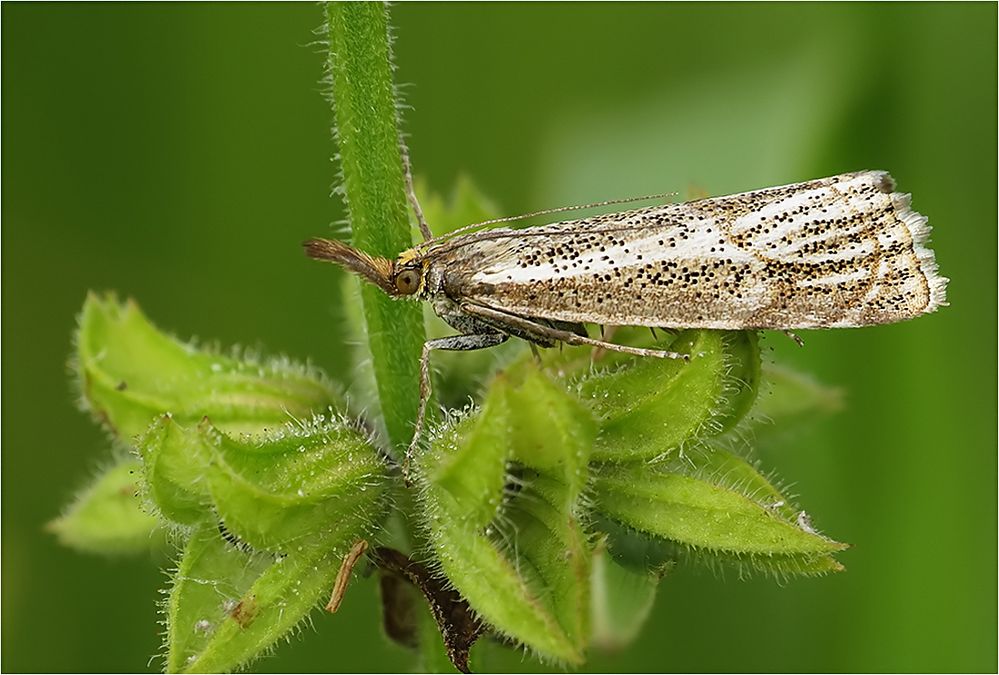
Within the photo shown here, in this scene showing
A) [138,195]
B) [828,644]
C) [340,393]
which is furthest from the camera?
[138,195]

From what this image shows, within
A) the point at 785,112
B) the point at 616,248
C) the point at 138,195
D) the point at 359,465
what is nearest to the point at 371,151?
the point at 359,465

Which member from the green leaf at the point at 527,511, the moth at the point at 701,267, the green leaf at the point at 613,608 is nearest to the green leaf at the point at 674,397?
the green leaf at the point at 527,511

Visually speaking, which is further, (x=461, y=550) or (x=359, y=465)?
(x=359, y=465)

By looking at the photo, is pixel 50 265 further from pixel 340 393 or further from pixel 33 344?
pixel 340 393

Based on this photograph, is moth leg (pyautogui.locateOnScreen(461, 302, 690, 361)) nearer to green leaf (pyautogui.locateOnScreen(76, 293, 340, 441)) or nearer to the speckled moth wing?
the speckled moth wing

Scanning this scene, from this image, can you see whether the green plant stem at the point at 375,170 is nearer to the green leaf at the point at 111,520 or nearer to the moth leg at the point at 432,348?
the moth leg at the point at 432,348
